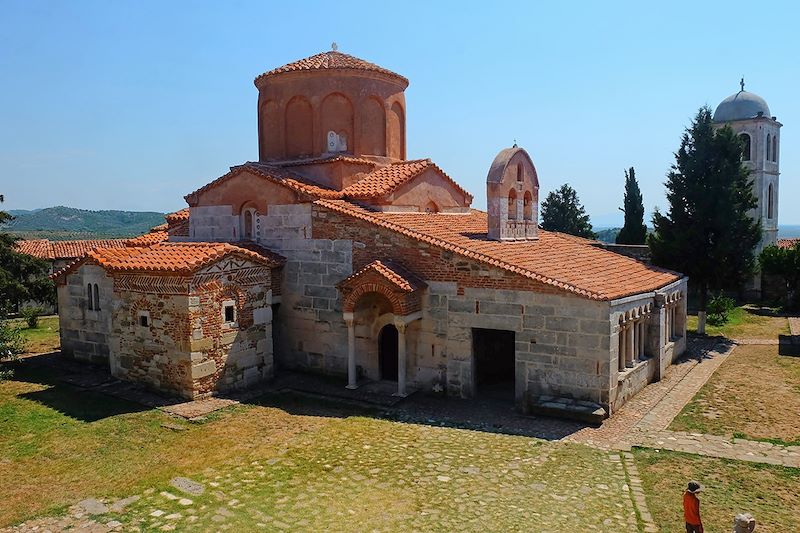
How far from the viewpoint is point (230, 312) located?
1448cm

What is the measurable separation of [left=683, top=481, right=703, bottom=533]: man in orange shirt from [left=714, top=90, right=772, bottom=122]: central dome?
1254 inches

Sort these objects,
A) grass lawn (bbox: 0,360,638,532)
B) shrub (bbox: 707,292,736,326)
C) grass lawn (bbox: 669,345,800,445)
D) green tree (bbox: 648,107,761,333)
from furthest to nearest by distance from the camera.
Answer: shrub (bbox: 707,292,736,326) → green tree (bbox: 648,107,761,333) → grass lawn (bbox: 669,345,800,445) → grass lawn (bbox: 0,360,638,532)

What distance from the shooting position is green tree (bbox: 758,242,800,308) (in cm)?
2708

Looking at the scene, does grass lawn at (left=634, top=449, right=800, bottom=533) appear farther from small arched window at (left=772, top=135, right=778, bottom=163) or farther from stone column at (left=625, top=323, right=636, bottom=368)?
small arched window at (left=772, top=135, right=778, bottom=163)

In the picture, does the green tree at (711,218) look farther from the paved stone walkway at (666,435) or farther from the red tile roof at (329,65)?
the red tile roof at (329,65)

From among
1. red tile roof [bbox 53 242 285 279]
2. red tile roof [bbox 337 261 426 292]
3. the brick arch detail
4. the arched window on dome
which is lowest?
the brick arch detail

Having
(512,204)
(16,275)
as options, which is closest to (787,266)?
(512,204)

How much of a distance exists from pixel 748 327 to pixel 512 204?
1265 cm

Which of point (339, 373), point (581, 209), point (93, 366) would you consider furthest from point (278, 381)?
point (581, 209)

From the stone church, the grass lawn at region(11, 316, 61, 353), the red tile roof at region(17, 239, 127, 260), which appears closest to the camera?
the stone church

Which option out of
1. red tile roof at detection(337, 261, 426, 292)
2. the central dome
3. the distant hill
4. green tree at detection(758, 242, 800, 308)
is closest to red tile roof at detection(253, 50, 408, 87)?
red tile roof at detection(337, 261, 426, 292)

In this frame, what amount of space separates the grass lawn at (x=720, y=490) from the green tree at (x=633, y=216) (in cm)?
2699

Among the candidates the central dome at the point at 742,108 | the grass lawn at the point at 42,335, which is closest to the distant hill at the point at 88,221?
the grass lawn at the point at 42,335

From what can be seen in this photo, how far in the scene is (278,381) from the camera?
50.7ft
